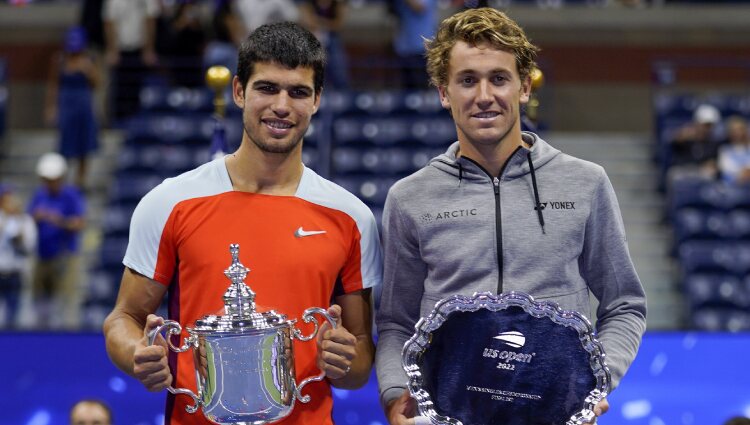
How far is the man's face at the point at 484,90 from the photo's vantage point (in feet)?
10.2

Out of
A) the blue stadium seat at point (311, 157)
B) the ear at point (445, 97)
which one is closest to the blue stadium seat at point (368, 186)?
the blue stadium seat at point (311, 157)

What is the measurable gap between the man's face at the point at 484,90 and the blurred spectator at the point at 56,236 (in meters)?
6.50

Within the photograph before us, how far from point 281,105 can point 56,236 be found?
6505 millimetres

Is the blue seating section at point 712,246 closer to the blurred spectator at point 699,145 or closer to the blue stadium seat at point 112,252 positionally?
the blurred spectator at point 699,145

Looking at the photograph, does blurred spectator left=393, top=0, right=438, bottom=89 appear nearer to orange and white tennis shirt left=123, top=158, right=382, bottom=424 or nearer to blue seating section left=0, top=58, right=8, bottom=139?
blue seating section left=0, top=58, right=8, bottom=139

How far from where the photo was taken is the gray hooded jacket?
3.12 meters

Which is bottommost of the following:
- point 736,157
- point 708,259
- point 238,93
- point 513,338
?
point 708,259

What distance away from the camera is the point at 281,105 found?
3188 millimetres

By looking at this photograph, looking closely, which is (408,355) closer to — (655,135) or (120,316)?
(120,316)

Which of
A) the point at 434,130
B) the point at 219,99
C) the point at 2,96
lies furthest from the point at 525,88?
the point at 2,96

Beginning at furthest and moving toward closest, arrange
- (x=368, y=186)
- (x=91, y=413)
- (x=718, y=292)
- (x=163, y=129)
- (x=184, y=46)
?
(x=184, y=46) → (x=163, y=129) → (x=368, y=186) → (x=718, y=292) → (x=91, y=413)

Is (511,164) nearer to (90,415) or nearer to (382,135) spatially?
(90,415)

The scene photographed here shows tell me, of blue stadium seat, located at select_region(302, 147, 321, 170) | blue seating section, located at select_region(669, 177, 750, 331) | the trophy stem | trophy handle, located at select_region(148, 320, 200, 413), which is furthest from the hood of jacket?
blue stadium seat, located at select_region(302, 147, 321, 170)

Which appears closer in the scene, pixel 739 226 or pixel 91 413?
pixel 91 413
